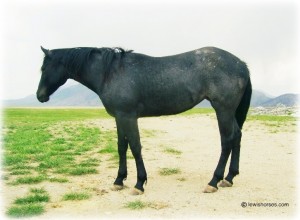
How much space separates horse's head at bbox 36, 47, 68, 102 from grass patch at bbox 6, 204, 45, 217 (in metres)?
3.09

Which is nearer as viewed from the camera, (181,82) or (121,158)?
(181,82)

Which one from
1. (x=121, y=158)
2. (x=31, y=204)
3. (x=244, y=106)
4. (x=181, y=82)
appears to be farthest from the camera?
(x=244, y=106)

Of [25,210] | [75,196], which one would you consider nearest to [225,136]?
[75,196]

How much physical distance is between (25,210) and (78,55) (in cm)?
399

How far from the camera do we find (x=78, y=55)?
28.1 feet

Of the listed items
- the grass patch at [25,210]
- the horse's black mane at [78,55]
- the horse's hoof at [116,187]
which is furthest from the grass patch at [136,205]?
the horse's black mane at [78,55]

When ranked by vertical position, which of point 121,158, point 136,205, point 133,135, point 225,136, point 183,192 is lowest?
point 183,192

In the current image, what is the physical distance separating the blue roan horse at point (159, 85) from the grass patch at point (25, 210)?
2.20m

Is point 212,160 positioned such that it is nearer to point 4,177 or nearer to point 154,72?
point 154,72

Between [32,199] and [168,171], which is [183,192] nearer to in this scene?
[168,171]

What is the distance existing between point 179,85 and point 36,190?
423 cm

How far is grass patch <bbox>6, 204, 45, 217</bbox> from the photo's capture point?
6.40 meters

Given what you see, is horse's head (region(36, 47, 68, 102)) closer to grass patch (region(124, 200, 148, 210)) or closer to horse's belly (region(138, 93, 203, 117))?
horse's belly (region(138, 93, 203, 117))

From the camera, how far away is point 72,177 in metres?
9.51
